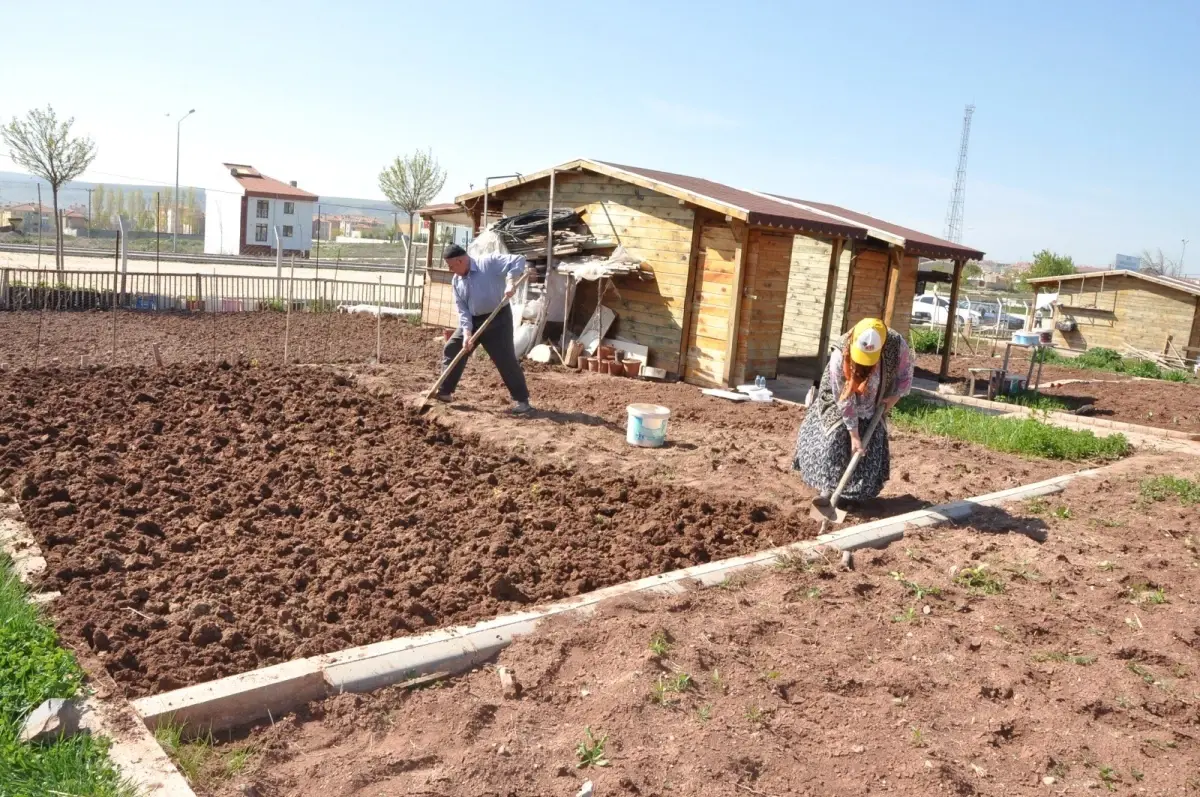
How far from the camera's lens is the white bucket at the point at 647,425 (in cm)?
805

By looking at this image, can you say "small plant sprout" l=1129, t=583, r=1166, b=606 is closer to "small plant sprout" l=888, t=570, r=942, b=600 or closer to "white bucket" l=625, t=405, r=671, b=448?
"small plant sprout" l=888, t=570, r=942, b=600

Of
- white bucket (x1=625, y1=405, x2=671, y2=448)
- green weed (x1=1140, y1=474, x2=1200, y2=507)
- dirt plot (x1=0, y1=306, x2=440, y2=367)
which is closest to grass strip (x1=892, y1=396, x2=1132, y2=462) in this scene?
green weed (x1=1140, y1=474, x2=1200, y2=507)

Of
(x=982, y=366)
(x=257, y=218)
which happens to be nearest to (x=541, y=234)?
(x=982, y=366)

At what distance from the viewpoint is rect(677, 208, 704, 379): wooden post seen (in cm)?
1234

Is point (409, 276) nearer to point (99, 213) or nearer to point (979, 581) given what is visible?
Answer: point (979, 581)

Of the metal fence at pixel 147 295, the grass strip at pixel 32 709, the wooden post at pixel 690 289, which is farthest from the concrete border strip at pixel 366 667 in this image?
the metal fence at pixel 147 295

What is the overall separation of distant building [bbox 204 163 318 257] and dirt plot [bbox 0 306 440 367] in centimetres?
3104

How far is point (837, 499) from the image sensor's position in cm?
622

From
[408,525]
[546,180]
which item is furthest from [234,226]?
[408,525]

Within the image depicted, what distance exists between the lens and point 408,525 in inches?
214

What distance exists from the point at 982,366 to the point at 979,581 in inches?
604

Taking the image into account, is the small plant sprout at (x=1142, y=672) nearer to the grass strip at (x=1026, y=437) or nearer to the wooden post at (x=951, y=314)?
the grass strip at (x=1026, y=437)

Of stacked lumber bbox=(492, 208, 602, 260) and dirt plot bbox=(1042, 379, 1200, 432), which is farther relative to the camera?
stacked lumber bbox=(492, 208, 602, 260)

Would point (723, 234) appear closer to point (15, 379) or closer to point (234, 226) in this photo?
point (15, 379)
